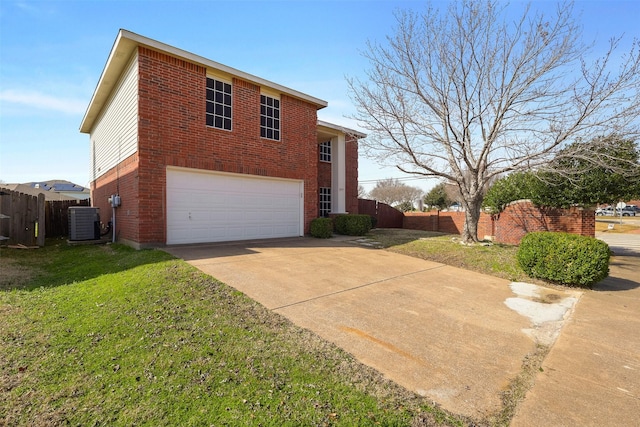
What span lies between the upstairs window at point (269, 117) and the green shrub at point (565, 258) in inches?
318

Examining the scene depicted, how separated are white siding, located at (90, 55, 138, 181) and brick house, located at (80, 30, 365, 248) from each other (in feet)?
0.11

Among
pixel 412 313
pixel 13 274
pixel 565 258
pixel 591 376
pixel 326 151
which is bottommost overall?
pixel 591 376

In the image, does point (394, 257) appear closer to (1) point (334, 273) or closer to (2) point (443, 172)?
(1) point (334, 273)

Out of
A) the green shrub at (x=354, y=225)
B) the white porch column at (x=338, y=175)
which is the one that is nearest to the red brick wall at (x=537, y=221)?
the green shrub at (x=354, y=225)

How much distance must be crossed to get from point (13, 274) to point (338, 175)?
12214 mm

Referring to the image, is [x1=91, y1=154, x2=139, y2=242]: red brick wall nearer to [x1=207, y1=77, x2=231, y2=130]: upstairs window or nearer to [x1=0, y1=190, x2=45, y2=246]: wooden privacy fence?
[x1=0, y1=190, x2=45, y2=246]: wooden privacy fence

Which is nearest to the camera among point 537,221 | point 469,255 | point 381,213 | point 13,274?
point 13,274

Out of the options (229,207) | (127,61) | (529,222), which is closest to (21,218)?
(127,61)

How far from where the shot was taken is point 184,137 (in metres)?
8.62

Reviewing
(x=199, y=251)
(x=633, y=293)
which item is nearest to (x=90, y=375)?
(x=199, y=251)

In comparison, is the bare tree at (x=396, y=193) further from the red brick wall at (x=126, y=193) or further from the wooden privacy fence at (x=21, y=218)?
the wooden privacy fence at (x=21, y=218)

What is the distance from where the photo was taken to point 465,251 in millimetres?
8484

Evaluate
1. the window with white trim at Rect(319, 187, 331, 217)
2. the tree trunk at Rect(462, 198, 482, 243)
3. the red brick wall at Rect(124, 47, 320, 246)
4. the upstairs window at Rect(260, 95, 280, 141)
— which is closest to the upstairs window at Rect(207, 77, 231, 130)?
the red brick wall at Rect(124, 47, 320, 246)

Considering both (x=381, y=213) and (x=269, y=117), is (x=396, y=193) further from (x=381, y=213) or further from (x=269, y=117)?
(x=269, y=117)
